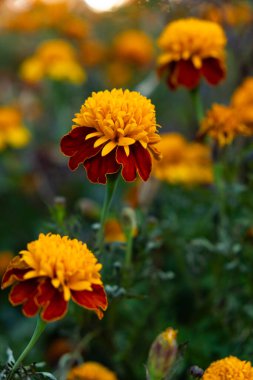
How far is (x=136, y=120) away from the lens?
3.47 feet

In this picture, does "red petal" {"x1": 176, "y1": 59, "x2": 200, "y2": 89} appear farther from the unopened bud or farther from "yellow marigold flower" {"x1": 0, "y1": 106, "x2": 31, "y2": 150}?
"yellow marigold flower" {"x1": 0, "y1": 106, "x2": 31, "y2": 150}

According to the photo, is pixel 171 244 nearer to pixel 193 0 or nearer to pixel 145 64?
pixel 193 0

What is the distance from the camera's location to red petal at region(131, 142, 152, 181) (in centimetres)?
105

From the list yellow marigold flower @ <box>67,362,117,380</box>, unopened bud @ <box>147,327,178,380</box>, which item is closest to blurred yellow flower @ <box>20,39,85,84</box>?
yellow marigold flower @ <box>67,362,117,380</box>

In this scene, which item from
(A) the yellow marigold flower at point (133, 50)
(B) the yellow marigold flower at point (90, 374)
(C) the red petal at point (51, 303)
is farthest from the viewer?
(A) the yellow marigold flower at point (133, 50)

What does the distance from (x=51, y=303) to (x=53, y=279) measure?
0.10ft

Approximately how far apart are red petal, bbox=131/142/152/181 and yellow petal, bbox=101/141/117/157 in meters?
0.04

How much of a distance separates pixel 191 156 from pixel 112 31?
2.05 metres

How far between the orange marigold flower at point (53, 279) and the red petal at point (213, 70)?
65 cm

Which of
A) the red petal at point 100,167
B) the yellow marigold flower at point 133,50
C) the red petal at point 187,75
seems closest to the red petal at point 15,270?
the red petal at point 100,167

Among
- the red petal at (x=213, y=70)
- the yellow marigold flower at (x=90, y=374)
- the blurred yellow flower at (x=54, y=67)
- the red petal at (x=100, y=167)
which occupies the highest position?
the blurred yellow flower at (x=54, y=67)

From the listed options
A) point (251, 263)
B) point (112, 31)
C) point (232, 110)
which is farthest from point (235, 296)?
point (112, 31)

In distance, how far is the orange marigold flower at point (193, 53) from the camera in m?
1.46

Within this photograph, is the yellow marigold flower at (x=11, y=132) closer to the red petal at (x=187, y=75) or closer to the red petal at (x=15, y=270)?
the red petal at (x=187, y=75)
